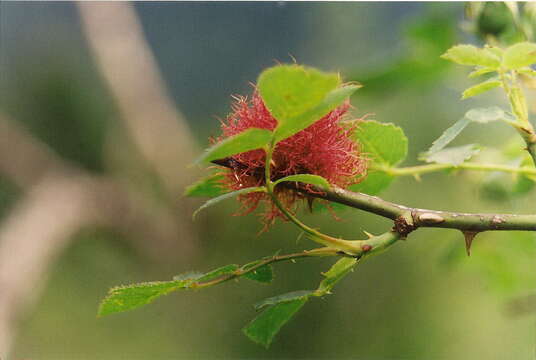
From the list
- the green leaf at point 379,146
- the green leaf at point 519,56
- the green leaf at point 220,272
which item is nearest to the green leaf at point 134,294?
the green leaf at point 220,272

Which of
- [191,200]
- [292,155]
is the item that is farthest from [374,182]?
[191,200]

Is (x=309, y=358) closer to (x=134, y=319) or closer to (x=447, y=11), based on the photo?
(x=134, y=319)

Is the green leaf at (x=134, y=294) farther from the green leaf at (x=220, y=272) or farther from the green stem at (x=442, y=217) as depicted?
the green stem at (x=442, y=217)

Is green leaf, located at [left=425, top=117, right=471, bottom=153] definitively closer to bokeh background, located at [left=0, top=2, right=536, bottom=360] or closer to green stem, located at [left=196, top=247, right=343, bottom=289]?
green stem, located at [left=196, top=247, right=343, bottom=289]

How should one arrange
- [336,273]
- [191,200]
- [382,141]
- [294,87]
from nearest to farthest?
[294,87] → [336,273] → [382,141] → [191,200]

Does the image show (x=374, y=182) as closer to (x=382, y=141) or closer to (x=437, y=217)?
(x=382, y=141)

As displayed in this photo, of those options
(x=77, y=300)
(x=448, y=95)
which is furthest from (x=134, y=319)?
(x=448, y=95)

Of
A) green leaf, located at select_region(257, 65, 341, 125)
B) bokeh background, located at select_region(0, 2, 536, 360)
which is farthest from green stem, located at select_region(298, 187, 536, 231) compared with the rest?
bokeh background, located at select_region(0, 2, 536, 360)
